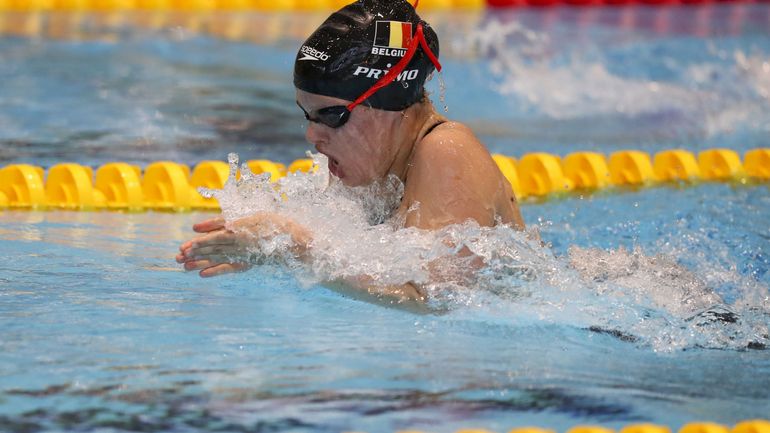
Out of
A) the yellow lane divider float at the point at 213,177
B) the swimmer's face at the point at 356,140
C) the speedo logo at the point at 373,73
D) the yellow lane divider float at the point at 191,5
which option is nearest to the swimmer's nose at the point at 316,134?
the swimmer's face at the point at 356,140

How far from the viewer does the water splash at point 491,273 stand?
106 inches

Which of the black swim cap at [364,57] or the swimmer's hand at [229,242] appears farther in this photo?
the black swim cap at [364,57]

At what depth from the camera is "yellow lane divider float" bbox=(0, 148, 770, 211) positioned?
15.3ft

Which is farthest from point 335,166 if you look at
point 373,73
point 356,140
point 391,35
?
point 391,35

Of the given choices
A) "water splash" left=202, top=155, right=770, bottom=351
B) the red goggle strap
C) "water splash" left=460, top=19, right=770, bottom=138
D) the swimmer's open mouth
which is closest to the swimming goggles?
the red goggle strap

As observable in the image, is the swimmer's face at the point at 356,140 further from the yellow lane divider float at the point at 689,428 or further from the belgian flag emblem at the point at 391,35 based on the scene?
the yellow lane divider float at the point at 689,428

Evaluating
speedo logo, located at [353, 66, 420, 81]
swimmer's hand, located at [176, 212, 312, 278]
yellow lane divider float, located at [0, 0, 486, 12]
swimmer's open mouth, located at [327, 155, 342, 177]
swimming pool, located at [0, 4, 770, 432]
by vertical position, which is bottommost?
swimming pool, located at [0, 4, 770, 432]

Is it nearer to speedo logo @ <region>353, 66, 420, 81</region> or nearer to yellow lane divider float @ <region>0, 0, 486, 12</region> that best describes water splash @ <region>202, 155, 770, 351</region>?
speedo logo @ <region>353, 66, 420, 81</region>

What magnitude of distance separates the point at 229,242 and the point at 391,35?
0.67 meters

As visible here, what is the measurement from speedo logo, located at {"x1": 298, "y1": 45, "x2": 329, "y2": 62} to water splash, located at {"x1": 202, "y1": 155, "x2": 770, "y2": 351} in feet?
1.20

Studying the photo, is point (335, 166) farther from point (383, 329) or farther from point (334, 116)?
point (383, 329)

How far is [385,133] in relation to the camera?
283 cm

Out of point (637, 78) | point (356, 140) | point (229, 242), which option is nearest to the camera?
point (229, 242)

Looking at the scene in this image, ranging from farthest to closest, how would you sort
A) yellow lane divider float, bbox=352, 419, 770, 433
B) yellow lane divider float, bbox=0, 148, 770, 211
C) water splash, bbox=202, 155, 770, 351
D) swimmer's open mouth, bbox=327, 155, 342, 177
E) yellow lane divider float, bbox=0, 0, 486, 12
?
yellow lane divider float, bbox=0, 0, 486, 12, yellow lane divider float, bbox=0, 148, 770, 211, swimmer's open mouth, bbox=327, 155, 342, 177, water splash, bbox=202, 155, 770, 351, yellow lane divider float, bbox=352, 419, 770, 433
